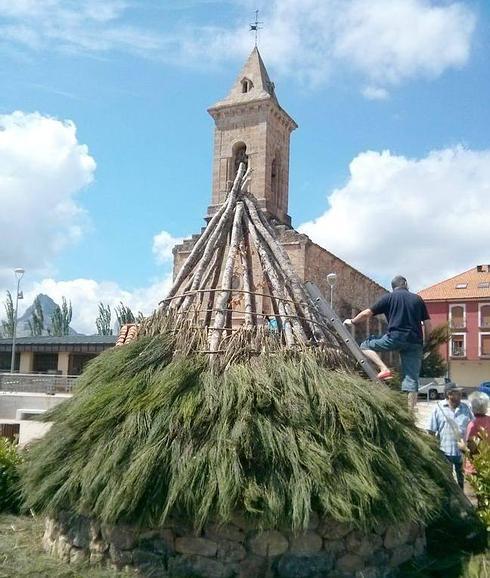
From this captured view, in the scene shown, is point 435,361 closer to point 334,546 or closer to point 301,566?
point 334,546

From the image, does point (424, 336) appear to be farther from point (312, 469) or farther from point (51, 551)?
point (51, 551)

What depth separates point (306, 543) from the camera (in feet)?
13.7

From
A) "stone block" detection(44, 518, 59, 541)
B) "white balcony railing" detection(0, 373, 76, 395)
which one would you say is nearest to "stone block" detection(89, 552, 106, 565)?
"stone block" detection(44, 518, 59, 541)

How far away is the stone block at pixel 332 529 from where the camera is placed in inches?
165

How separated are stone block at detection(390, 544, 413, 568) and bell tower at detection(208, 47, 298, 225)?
73.7 feet

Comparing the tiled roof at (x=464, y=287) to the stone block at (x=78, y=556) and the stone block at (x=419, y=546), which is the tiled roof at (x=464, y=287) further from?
the stone block at (x=78, y=556)

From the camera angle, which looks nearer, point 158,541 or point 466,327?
point 158,541

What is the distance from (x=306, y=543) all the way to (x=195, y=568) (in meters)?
0.77

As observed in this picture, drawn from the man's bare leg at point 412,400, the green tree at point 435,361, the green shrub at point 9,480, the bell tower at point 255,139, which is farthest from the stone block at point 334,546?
the green tree at point 435,361

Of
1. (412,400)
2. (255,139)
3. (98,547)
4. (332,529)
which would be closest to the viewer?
(332,529)

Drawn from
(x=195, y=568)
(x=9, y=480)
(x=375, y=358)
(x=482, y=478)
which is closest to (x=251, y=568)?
(x=195, y=568)

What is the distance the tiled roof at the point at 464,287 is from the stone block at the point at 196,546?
3778 cm

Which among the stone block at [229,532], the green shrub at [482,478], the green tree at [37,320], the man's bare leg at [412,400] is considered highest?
the green tree at [37,320]

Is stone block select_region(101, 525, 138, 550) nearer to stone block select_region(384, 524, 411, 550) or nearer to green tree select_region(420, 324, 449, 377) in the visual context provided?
stone block select_region(384, 524, 411, 550)
